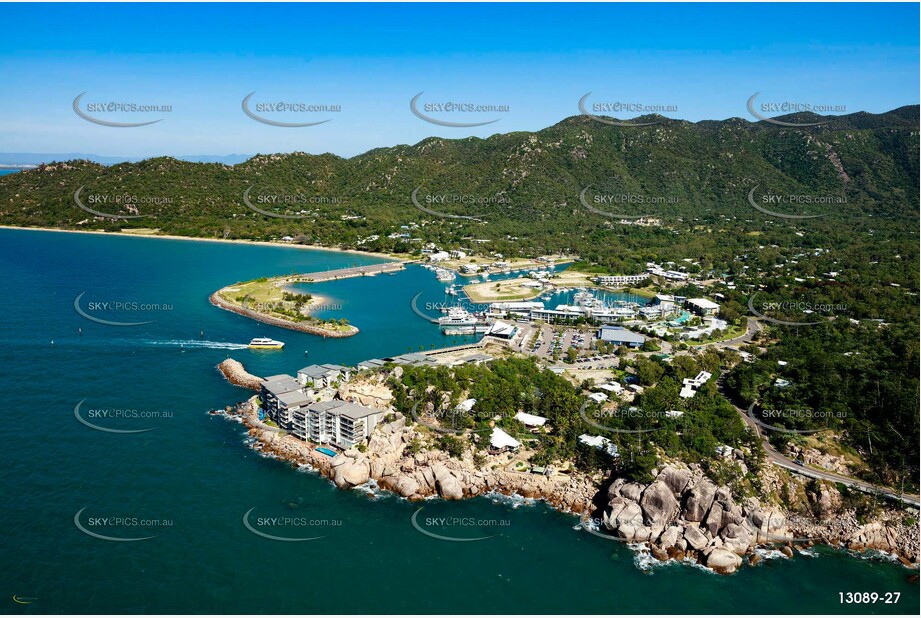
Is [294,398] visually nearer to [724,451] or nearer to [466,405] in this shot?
[466,405]

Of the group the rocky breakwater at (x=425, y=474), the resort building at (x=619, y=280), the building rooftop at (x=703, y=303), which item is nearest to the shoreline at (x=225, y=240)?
the resort building at (x=619, y=280)

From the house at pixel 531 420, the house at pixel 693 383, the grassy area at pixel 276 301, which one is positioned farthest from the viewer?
the grassy area at pixel 276 301

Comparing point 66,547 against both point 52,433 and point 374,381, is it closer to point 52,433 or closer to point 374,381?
point 52,433

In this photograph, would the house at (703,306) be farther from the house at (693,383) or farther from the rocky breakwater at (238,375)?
the rocky breakwater at (238,375)

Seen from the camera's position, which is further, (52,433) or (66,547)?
(52,433)

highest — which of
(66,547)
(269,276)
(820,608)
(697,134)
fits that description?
(697,134)

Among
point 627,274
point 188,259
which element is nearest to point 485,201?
point 627,274

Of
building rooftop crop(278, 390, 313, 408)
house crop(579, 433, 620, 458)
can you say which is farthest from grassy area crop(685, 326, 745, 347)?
building rooftop crop(278, 390, 313, 408)
